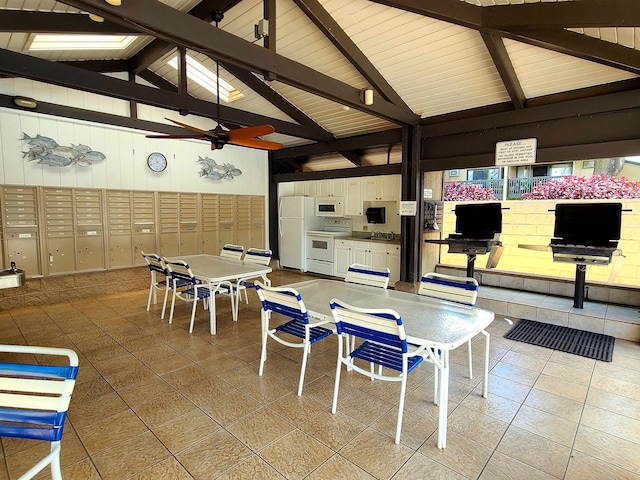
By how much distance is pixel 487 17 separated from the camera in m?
3.09

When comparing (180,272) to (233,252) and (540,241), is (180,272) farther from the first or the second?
(540,241)

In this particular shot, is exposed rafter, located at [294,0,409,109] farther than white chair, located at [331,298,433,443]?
Yes

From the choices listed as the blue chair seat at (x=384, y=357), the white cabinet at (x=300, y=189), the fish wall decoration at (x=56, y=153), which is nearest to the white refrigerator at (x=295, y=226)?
the white cabinet at (x=300, y=189)

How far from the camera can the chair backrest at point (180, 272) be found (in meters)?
3.89

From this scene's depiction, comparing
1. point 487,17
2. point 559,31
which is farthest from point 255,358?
point 559,31

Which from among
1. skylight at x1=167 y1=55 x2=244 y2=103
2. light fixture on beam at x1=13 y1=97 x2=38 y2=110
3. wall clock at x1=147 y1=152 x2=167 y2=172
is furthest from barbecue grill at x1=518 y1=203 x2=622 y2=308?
light fixture on beam at x1=13 y1=97 x2=38 y2=110

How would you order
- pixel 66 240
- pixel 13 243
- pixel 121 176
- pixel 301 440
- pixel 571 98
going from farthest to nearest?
1. pixel 121 176
2. pixel 66 240
3. pixel 13 243
4. pixel 571 98
5. pixel 301 440

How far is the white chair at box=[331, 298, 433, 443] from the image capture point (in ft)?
6.40

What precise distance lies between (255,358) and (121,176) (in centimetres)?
439

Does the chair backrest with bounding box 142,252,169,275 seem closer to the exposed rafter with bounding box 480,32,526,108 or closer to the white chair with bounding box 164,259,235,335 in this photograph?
the white chair with bounding box 164,259,235,335

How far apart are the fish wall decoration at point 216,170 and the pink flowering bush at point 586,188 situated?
18.3ft

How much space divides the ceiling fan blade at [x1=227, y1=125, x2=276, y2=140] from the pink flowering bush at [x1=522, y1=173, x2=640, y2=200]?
14.2ft

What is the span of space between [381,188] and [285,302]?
4.16 m

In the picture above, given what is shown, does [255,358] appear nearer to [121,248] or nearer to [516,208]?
[121,248]
